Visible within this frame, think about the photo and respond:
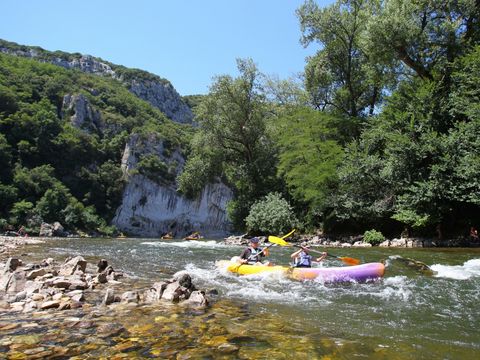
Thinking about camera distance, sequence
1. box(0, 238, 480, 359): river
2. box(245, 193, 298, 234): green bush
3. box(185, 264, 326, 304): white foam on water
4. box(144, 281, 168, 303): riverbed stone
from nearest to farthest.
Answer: box(0, 238, 480, 359): river → box(144, 281, 168, 303): riverbed stone → box(185, 264, 326, 304): white foam on water → box(245, 193, 298, 234): green bush

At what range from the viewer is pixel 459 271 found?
10227 mm

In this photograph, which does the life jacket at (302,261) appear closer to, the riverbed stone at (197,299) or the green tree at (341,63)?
the riverbed stone at (197,299)

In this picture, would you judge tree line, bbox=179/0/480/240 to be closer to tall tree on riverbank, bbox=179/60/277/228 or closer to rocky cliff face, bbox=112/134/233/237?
tall tree on riverbank, bbox=179/60/277/228

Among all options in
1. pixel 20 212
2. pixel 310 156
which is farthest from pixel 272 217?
pixel 20 212

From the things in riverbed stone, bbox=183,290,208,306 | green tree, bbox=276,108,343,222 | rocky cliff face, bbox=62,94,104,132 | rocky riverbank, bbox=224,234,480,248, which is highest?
rocky cliff face, bbox=62,94,104,132

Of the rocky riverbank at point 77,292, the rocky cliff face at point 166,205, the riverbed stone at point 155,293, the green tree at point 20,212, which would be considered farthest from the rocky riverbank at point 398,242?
the rocky cliff face at point 166,205

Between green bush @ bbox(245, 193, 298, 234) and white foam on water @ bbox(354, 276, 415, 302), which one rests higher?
green bush @ bbox(245, 193, 298, 234)

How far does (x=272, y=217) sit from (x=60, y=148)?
45.9 metres

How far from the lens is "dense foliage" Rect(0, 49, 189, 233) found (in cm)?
5018

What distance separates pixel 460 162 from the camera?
1848cm

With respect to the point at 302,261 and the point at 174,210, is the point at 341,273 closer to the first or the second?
the point at 302,261

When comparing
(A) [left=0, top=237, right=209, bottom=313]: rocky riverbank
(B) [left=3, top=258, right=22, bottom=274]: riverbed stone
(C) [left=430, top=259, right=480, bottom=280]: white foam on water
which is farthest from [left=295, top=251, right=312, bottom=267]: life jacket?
(B) [left=3, top=258, right=22, bottom=274]: riverbed stone

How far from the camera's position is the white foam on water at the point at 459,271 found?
31.2 ft

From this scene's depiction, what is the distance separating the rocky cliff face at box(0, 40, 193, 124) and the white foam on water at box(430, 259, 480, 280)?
103037mm
